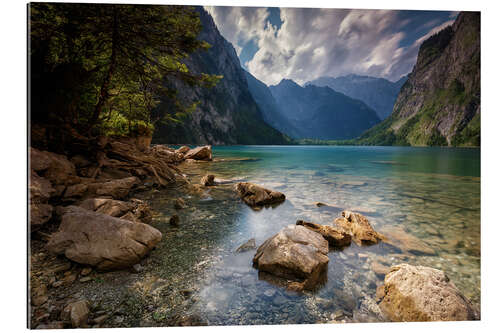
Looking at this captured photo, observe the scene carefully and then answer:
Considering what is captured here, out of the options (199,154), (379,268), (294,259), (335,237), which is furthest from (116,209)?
(199,154)

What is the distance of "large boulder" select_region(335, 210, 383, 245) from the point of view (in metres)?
4.61

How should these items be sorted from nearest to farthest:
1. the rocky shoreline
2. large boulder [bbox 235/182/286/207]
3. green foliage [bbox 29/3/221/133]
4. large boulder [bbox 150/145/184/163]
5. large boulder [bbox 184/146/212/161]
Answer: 1. the rocky shoreline
2. green foliage [bbox 29/3/221/133]
3. large boulder [bbox 235/182/286/207]
4. large boulder [bbox 150/145/184/163]
5. large boulder [bbox 184/146/212/161]

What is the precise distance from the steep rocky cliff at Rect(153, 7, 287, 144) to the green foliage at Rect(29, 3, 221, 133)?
77.1 metres

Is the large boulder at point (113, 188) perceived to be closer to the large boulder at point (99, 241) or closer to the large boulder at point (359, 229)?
the large boulder at point (99, 241)

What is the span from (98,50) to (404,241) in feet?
32.1

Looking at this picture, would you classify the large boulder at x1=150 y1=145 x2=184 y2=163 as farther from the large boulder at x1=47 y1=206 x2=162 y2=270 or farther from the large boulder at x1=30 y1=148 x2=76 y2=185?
the large boulder at x1=47 y1=206 x2=162 y2=270

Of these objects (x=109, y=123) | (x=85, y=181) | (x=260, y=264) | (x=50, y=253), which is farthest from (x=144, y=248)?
→ (x=109, y=123)

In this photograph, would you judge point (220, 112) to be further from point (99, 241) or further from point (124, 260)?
point (124, 260)

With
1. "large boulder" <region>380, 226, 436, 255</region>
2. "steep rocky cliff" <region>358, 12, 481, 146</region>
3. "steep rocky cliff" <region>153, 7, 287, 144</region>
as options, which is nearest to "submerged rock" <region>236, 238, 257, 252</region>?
"large boulder" <region>380, 226, 436, 255</region>

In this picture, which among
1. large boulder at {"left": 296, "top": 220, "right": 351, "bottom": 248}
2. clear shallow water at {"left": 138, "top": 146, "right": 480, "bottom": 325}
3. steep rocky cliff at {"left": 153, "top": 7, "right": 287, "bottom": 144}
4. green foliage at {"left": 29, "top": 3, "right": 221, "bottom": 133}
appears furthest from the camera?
steep rocky cliff at {"left": 153, "top": 7, "right": 287, "bottom": 144}

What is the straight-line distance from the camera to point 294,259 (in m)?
3.13

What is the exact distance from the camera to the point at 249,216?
20.4ft

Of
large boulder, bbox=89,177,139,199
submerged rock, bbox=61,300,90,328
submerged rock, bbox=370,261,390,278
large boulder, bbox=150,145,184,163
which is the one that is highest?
large boulder, bbox=150,145,184,163
